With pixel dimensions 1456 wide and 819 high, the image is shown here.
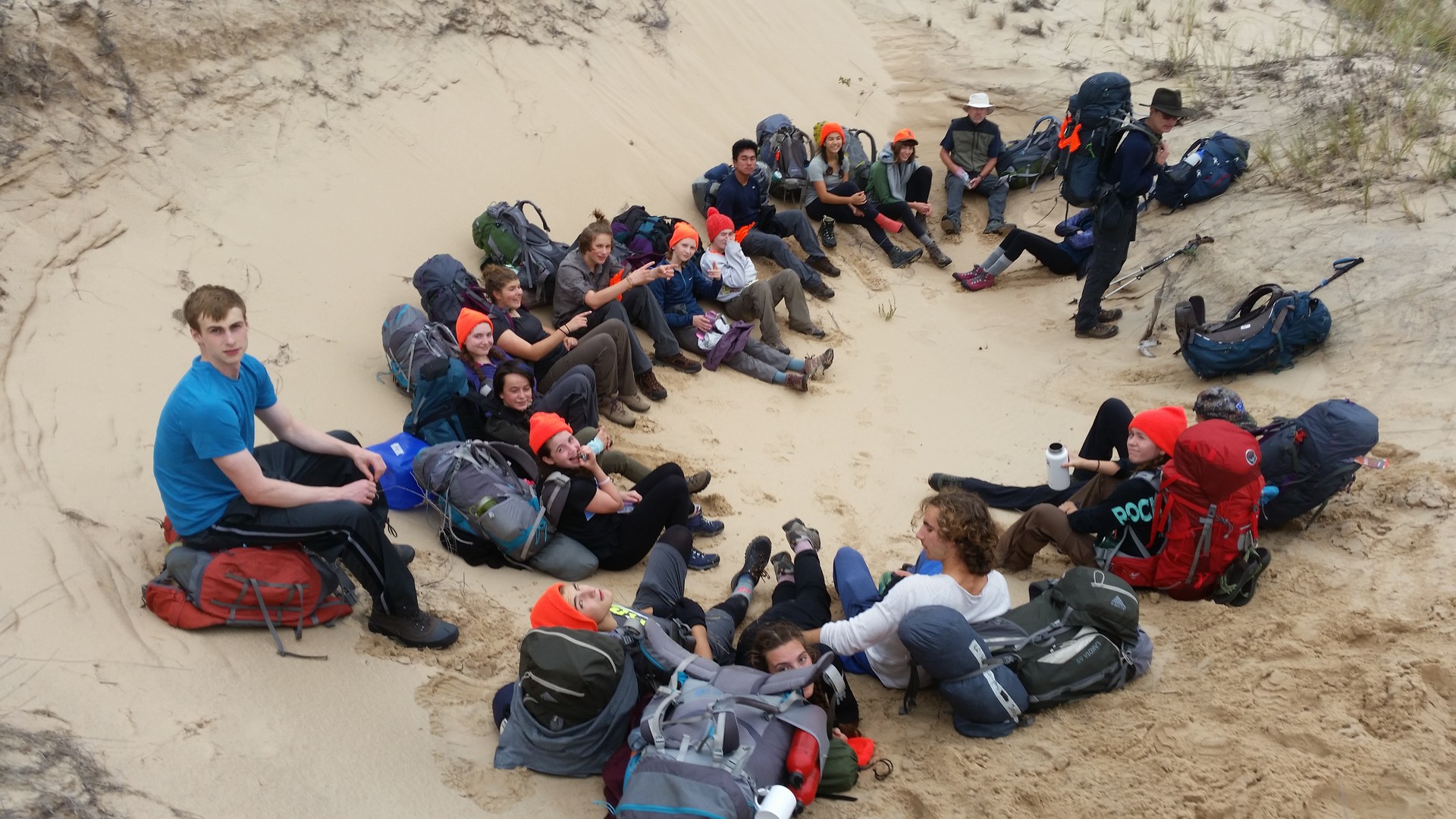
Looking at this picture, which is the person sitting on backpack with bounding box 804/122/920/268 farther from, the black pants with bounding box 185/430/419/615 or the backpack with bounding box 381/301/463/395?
the black pants with bounding box 185/430/419/615

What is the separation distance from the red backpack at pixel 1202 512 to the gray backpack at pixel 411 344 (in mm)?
3631

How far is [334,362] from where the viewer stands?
5641 millimetres

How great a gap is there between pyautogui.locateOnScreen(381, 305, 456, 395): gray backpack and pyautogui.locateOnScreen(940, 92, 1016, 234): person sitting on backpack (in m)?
5.45

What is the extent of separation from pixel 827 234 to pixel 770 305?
172cm

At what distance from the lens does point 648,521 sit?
4.84 m

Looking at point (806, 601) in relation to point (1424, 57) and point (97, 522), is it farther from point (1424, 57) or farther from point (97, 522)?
point (1424, 57)

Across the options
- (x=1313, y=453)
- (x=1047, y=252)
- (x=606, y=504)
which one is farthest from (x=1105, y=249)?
(x=606, y=504)

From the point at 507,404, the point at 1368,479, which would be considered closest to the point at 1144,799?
the point at 1368,479

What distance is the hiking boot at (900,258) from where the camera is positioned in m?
8.70

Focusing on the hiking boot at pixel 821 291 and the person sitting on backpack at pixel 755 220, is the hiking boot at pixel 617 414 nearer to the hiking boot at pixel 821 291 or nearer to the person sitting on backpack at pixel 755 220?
the person sitting on backpack at pixel 755 220

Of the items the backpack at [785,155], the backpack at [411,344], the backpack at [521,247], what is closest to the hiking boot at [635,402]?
the backpack at [521,247]

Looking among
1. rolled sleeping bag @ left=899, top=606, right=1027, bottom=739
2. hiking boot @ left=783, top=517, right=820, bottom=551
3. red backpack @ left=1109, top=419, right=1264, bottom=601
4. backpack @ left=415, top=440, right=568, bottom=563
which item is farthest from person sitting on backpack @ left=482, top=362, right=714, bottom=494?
red backpack @ left=1109, top=419, right=1264, bottom=601

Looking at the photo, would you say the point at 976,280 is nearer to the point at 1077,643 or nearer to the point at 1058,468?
the point at 1058,468

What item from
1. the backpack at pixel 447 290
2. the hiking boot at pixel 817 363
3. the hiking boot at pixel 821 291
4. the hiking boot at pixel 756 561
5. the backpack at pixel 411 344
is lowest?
the hiking boot at pixel 756 561
